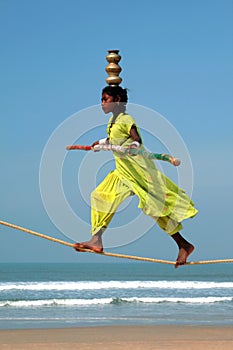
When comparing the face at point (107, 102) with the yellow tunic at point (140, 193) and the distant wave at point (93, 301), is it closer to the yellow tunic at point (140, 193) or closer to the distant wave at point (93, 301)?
the yellow tunic at point (140, 193)

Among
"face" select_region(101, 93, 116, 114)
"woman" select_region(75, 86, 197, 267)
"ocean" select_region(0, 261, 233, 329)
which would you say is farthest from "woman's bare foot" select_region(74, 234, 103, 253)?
"ocean" select_region(0, 261, 233, 329)

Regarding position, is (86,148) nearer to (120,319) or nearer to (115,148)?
(115,148)

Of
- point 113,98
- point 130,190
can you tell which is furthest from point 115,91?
point 130,190

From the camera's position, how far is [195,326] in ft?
57.7

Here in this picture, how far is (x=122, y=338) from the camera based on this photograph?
15328 mm

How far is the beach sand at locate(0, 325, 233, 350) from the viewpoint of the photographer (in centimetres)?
1414

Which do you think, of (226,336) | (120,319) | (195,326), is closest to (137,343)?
(226,336)

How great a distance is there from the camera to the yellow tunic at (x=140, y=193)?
6098mm

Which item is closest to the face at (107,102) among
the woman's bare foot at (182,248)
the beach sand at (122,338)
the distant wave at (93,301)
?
the woman's bare foot at (182,248)

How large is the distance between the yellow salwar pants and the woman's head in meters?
0.58

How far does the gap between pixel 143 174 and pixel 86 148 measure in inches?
20.0

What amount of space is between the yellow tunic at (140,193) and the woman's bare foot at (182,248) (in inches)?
5.4

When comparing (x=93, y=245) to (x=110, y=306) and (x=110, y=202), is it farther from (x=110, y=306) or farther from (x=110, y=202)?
(x=110, y=306)

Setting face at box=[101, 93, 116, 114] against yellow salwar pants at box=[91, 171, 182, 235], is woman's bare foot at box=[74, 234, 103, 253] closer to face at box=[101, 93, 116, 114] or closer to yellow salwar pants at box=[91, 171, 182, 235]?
yellow salwar pants at box=[91, 171, 182, 235]
